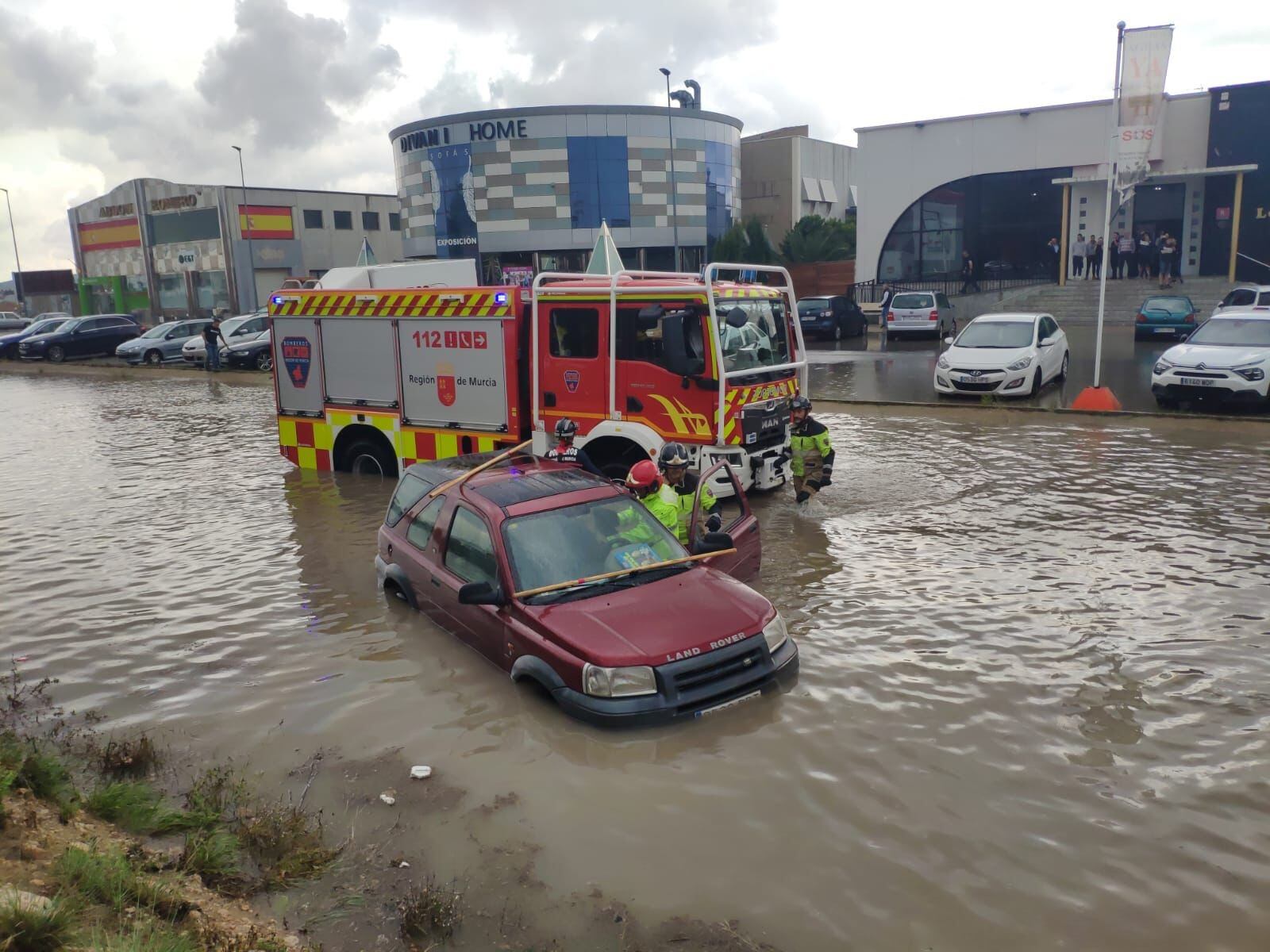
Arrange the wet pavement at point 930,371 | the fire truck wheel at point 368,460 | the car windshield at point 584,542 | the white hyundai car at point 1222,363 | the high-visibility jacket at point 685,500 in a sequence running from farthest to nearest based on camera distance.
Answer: the wet pavement at point 930,371 < the white hyundai car at point 1222,363 < the fire truck wheel at point 368,460 < the high-visibility jacket at point 685,500 < the car windshield at point 584,542

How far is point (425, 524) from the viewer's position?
756 centimetres

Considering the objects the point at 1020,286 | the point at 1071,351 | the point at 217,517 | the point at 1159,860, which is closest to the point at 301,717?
the point at 1159,860

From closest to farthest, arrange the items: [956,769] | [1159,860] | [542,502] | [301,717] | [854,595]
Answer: [1159,860] < [956,769] < [301,717] < [542,502] < [854,595]

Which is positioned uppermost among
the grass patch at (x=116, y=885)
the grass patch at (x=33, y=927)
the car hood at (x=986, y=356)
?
the car hood at (x=986, y=356)

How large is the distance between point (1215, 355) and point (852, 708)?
12.9 metres

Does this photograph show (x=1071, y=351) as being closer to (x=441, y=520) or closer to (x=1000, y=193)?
(x=1000, y=193)

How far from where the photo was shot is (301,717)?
623cm

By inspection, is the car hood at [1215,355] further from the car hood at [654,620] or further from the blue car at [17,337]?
the blue car at [17,337]

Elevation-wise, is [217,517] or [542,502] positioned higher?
[542,502]

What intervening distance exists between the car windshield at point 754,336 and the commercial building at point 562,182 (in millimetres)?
42958

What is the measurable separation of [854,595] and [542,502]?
9.49 feet

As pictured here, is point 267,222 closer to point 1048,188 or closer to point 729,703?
point 1048,188

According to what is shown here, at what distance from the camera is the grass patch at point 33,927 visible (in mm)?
3289

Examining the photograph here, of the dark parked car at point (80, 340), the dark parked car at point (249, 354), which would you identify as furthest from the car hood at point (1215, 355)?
the dark parked car at point (80, 340)
